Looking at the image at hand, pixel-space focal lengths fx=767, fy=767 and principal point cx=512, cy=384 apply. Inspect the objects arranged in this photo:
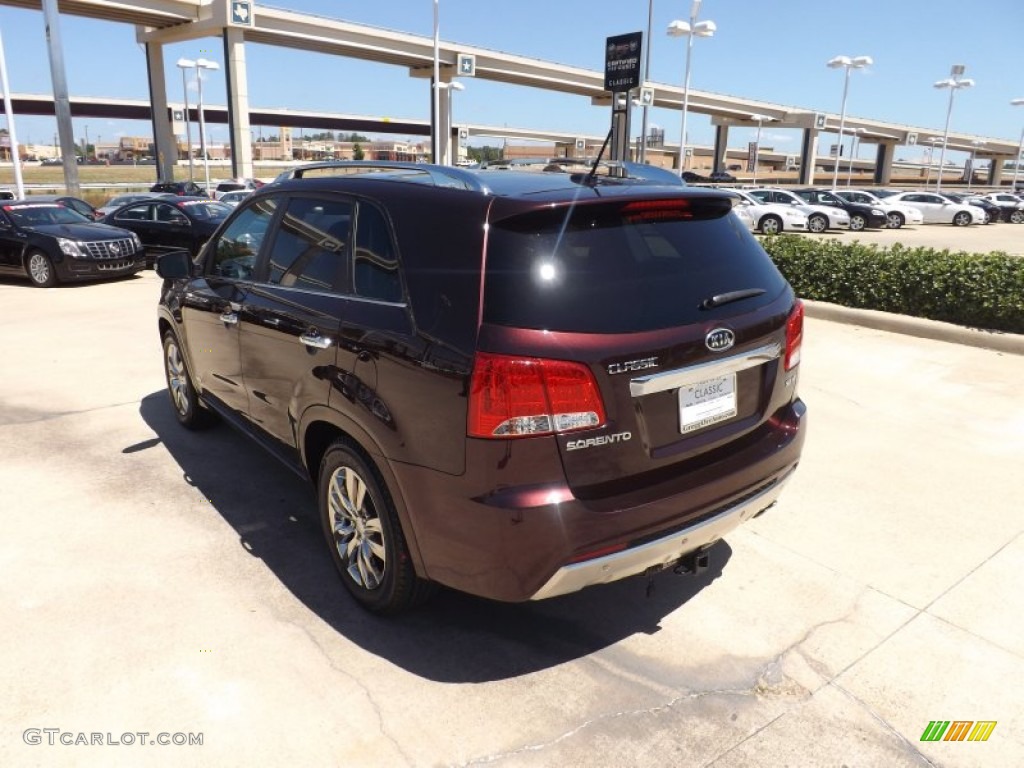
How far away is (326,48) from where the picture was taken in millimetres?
48062

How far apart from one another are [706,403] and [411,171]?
5.40 feet

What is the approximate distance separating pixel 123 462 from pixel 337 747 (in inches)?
126

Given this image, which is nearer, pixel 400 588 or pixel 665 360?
pixel 665 360

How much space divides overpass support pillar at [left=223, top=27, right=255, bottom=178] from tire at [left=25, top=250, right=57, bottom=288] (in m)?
32.9

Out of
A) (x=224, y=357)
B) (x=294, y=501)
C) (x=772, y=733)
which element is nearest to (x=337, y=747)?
(x=772, y=733)

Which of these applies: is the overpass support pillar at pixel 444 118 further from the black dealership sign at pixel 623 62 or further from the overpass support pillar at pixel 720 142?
the overpass support pillar at pixel 720 142

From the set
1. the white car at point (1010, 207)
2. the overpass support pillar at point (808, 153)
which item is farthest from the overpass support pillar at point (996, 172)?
the white car at point (1010, 207)

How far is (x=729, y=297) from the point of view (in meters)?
2.95

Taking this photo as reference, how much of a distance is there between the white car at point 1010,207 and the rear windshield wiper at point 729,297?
39.9 m

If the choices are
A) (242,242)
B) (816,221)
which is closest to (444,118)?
(816,221)

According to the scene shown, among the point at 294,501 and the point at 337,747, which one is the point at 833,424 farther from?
the point at 337,747

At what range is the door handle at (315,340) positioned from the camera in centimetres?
318

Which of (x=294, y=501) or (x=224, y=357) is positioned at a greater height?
(x=224, y=357)

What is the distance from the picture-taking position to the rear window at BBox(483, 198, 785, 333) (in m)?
2.54
